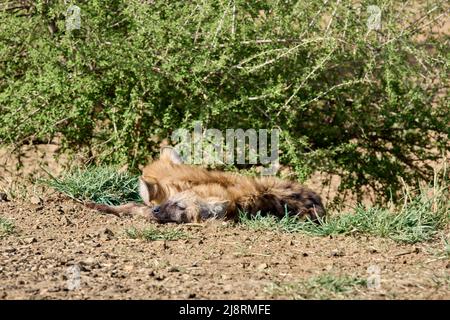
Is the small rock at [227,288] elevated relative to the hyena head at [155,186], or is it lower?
lower

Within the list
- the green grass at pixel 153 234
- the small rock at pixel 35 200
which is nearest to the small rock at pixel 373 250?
the green grass at pixel 153 234

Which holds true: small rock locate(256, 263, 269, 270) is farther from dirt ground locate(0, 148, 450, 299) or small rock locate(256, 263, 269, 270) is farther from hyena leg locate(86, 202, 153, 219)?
hyena leg locate(86, 202, 153, 219)

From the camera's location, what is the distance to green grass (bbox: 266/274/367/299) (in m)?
4.19

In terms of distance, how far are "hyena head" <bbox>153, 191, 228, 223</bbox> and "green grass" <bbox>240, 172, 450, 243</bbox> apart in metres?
0.17

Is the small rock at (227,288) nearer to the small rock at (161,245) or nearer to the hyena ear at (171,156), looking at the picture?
the small rock at (161,245)

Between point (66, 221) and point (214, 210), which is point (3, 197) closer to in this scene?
point (66, 221)

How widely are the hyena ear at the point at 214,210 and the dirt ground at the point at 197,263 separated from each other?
0.32 feet

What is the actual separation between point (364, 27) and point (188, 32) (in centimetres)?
171

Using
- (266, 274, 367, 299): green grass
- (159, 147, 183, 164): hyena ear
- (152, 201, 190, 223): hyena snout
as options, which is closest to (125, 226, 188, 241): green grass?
(152, 201, 190, 223): hyena snout

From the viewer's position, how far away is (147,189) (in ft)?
19.8

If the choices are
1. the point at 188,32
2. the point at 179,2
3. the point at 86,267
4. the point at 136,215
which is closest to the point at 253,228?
the point at 136,215

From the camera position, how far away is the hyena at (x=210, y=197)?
5.92 m

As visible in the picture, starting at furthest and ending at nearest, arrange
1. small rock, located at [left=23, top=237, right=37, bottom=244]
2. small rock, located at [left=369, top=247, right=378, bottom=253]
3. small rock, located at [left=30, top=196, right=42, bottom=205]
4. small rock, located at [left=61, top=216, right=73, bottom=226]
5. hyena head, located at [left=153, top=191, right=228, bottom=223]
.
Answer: small rock, located at [left=30, top=196, right=42, bottom=205]
hyena head, located at [left=153, top=191, right=228, bottom=223]
small rock, located at [left=61, top=216, right=73, bottom=226]
small rock, located at [left=23, top=237, right=37, bottom=244]
small rock, located at [left=369, top=247, right=378, bottom=253]

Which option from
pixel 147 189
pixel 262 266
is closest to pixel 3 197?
pixel 147 189
